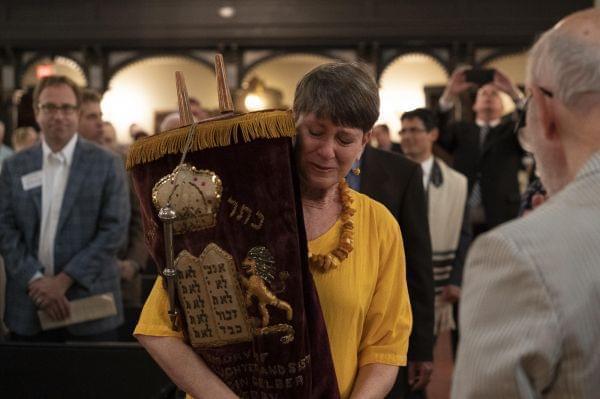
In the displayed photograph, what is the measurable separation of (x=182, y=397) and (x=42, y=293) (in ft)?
2.66

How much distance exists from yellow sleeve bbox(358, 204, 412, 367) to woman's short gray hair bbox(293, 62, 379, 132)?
294mm

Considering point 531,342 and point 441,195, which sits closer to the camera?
point 531,342

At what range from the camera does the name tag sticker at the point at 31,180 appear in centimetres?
348

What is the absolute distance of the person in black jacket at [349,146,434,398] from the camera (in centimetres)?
264

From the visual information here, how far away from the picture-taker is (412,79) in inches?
537

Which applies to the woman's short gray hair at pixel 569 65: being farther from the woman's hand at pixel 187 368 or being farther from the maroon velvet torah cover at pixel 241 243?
the woman's hand at pixel 187 368

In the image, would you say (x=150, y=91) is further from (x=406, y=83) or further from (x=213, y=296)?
(x=213, y=296)

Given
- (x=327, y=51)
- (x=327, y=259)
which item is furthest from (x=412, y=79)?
(x=327, y=259)

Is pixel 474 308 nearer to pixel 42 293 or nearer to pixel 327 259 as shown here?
pixel 327 259

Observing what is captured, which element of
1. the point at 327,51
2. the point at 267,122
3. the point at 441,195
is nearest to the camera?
the point at 267,122

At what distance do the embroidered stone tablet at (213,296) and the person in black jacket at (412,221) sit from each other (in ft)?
3.66

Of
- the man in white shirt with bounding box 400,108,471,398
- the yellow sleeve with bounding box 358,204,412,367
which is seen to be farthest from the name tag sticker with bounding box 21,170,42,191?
the yellow sleeve with bounding box 358,204,412,367

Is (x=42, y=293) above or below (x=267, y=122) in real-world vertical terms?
below

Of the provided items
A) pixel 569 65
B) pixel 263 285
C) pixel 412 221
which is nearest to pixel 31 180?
pixel 412 221
